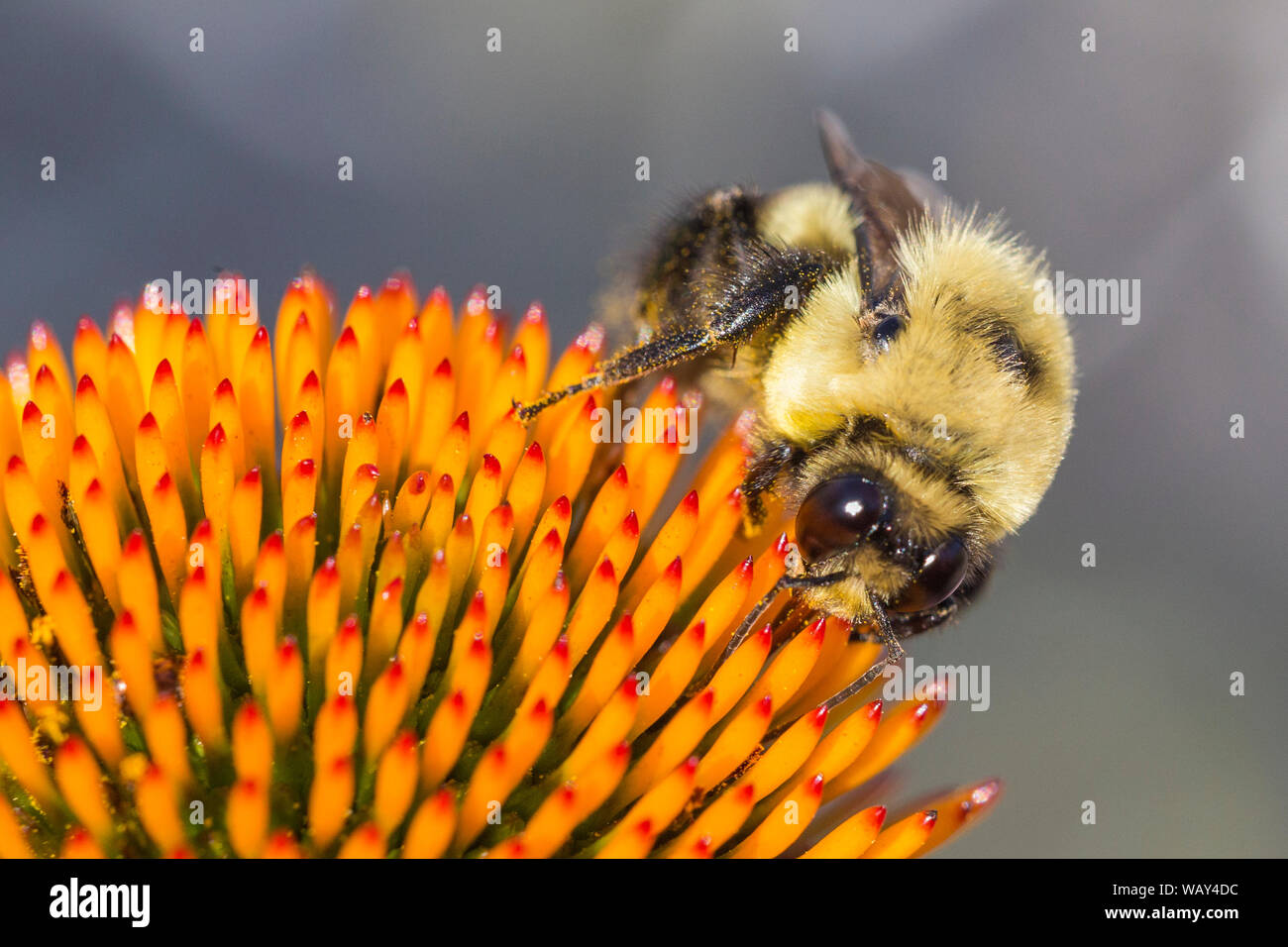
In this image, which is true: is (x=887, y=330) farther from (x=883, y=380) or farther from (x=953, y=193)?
(x=953, y=193)

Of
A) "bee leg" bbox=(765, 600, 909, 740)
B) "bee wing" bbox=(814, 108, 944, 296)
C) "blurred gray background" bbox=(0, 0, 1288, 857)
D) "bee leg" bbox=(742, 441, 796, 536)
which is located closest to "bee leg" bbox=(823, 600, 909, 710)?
"bee leg" bbox=(765, 600, 909, 740)

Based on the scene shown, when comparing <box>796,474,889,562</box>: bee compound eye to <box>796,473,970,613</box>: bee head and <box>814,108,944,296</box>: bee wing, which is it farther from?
<box>814,108,944,296</box>: bee wing

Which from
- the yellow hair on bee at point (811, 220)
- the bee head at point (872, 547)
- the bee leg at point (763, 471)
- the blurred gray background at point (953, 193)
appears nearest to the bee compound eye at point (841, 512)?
the bee head at point (872, 547)

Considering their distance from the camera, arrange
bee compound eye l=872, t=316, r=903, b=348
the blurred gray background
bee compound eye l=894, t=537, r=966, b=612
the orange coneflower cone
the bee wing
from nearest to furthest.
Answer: the orange coneflower cone → bee compound eye l=894, t=537, r=966, b=612 → bee compound eye l=872, t=316, r=903, b=348 → the bee wing → the blurred gray background

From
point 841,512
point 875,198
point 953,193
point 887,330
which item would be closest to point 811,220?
point 875,198

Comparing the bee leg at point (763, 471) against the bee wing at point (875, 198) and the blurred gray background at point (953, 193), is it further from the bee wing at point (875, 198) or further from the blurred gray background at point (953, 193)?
the blurred gray background at point (953, 193)
